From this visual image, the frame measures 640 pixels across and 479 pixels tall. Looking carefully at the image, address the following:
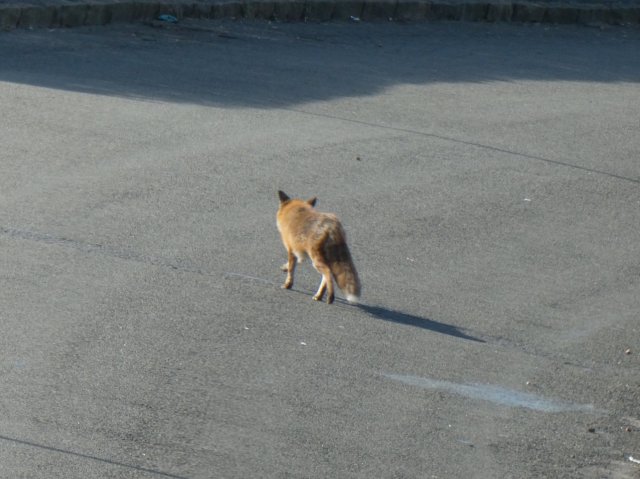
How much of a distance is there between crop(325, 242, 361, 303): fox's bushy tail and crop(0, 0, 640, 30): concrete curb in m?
8.29

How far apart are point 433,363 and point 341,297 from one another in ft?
4.12

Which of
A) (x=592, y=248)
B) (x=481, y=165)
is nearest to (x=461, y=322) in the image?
(x=592, y=248)

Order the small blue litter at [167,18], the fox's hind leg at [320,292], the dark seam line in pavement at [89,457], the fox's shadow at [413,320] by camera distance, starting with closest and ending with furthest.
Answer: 1. the dark seam line in pavement at [89,457]
2. the fox's shadow at [413,320]
3. the fox's hind leg at [320,292]
4. the small blue litter at [167,18]

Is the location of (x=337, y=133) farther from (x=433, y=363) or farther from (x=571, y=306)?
(x=433, y=363)

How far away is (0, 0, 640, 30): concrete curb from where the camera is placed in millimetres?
16078

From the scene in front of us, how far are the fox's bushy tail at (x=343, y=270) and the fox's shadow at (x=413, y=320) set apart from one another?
0.24 m

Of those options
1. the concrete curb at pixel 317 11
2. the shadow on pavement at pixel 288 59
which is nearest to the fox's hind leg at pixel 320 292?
the shadow on pavement at pixel 288 59

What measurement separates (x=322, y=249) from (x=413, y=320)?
0.80 meters

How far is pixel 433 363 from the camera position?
26.6 ft

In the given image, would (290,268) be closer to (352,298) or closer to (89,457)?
(352,298)

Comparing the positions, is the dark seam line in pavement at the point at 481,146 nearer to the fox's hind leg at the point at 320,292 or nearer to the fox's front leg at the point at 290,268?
the fox's front leg at the point at 290,268

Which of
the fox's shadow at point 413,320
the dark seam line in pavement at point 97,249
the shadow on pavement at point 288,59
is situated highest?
the shadow on pavement at point 288,59

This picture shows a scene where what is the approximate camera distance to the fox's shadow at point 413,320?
8719 millimetres

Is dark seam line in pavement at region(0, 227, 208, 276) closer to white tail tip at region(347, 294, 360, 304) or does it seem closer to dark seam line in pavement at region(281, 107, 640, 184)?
white tail tip at region(347, 294, 360, 304)
